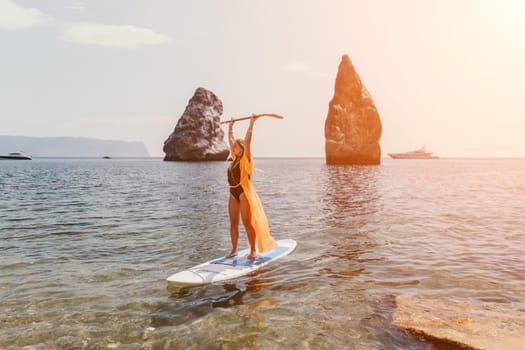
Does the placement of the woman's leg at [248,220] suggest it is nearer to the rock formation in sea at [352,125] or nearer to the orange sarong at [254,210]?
the orange sarong at [254,210]

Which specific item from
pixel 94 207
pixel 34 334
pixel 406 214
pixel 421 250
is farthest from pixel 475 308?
pixel 94 207

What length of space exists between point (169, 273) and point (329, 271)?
3.70m

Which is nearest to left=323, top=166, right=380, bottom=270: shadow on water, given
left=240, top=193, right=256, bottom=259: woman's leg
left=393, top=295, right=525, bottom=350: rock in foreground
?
left=240, top=193, right=256, bottom=259: woman's leg

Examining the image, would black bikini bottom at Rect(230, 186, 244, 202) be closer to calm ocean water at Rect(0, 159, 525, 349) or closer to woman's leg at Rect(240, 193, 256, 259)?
woman's leg at Rect(240, 193, 256, 259)

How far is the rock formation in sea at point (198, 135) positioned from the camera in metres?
140

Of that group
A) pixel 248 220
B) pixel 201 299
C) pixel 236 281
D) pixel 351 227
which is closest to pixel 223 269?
pixel 236 281

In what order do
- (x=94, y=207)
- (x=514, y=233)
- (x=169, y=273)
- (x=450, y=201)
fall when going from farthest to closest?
1. (x=450, y=201)
2. (x=94, y=207)
3. (x=514, y=233)
4. (x=169, y=273)

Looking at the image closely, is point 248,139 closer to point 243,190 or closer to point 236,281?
point 243,190

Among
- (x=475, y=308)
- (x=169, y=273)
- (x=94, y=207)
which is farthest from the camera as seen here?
(x=94, y=207)

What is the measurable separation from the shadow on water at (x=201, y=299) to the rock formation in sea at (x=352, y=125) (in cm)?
9979

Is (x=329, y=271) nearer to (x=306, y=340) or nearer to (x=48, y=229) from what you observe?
(x=306, y=340)

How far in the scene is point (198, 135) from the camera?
141375 mm

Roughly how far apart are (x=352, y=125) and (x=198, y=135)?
60.3 meters

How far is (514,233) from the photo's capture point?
13938 millimetres
